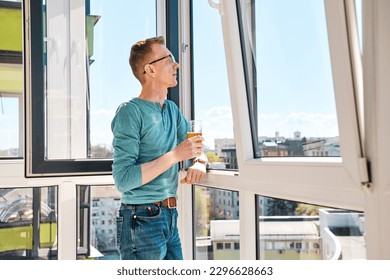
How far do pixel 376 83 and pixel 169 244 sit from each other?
3.93 ft

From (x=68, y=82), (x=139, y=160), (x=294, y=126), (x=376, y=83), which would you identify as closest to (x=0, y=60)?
(x=68, y=82)

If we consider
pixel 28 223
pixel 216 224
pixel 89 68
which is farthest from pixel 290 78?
pixel 28 223

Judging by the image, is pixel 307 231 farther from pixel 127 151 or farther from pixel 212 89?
pixel 212 89

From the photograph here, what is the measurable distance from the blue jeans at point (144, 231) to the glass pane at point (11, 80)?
1.02 metres

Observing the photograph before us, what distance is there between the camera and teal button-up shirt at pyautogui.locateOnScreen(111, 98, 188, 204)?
1861mm

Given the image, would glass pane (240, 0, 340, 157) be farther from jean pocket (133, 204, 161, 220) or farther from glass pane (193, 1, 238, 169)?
jean pocket (133, 204, 161, 220)

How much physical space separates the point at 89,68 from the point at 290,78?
135 cm

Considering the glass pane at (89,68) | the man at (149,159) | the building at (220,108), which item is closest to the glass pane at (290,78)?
the building at (220,108)

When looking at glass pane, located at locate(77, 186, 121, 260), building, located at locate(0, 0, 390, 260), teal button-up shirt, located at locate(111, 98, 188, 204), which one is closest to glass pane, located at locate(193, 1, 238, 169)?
building, located at locate(0, 0, 390, 260)

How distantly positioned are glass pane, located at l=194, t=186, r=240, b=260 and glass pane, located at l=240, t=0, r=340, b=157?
0.38 meters

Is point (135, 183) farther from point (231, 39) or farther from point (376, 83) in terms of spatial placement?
point (376, 83)

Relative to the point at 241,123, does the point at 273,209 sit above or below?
below

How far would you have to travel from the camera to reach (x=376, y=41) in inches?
46.9

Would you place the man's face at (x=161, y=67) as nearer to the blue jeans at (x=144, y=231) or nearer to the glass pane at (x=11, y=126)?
the blue jeans at (x=144, y=231)
